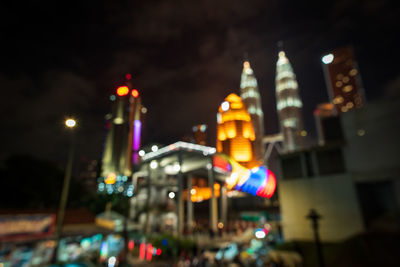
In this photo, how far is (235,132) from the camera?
67.3 meters

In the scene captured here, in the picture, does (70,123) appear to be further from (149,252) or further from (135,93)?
(135,93)

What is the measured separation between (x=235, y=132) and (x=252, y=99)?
8718 cm

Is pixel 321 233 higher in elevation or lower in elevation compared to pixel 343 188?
lower

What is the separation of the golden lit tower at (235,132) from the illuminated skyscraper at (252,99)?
76741 millimetres

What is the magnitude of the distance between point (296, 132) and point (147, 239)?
139 meters

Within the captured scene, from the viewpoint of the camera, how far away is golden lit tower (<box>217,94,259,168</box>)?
219ft

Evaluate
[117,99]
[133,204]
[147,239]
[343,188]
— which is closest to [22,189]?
[133,204]

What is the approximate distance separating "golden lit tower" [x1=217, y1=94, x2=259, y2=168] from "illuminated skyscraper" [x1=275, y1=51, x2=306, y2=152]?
85.7 meters

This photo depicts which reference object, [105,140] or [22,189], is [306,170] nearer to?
[22,189]

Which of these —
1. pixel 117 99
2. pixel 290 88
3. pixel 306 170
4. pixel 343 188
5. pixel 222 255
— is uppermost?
pixel 290 88

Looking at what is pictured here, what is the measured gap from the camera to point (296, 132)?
145000 millimetres

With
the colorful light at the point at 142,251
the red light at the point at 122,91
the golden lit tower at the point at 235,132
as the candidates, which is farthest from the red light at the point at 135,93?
the colorful light at the point at 142,251

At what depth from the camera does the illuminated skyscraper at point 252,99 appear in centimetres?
14575

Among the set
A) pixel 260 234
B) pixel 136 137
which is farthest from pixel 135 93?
pixel 260 234
